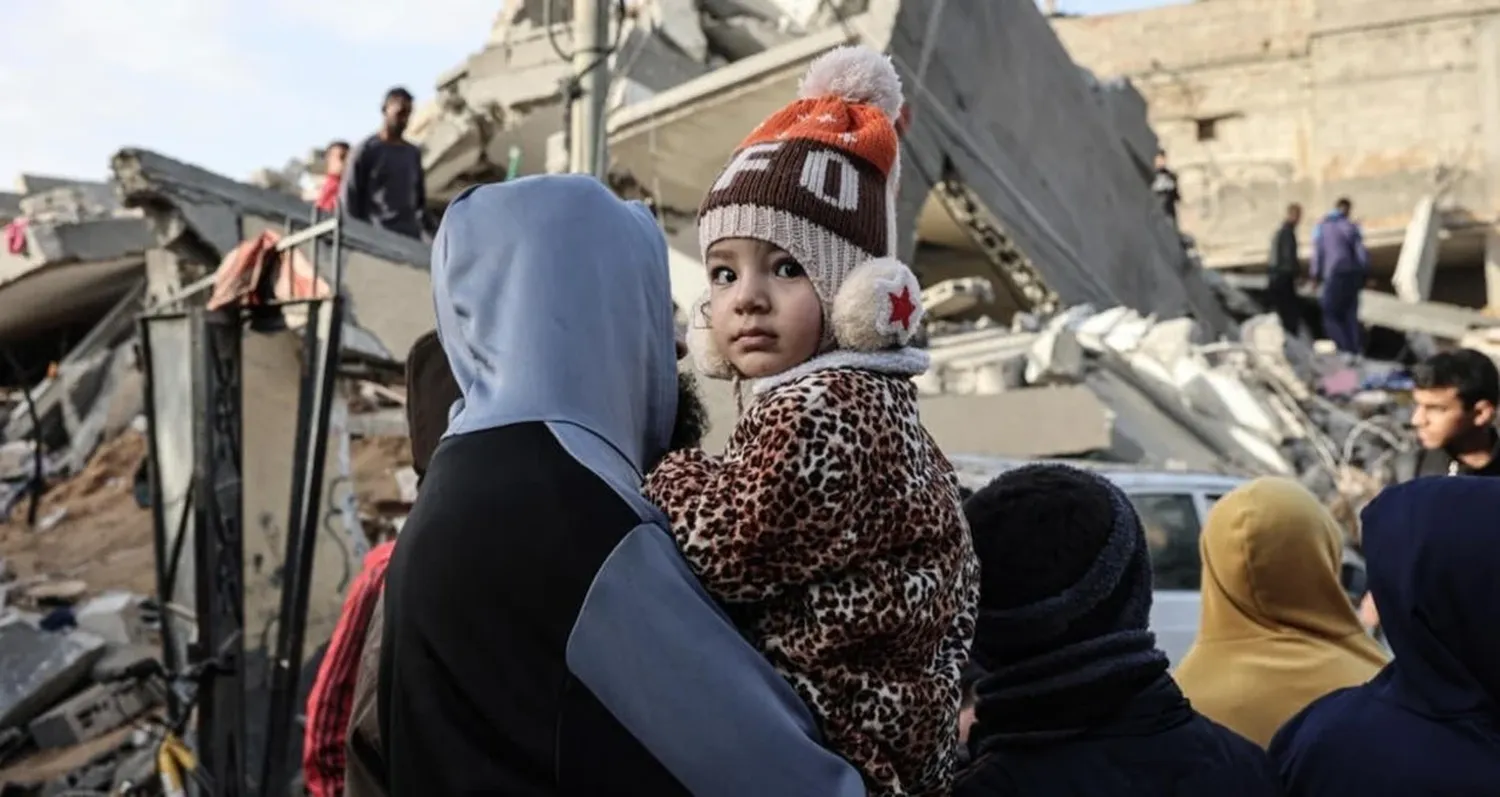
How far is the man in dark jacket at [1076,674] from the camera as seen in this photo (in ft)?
6.34

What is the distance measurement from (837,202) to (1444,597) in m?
1.13

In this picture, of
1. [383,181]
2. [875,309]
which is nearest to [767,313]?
[875,309]

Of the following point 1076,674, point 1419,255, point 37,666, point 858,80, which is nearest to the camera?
point 858,80

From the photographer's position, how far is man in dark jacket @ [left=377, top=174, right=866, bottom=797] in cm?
136

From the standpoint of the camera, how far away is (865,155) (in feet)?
5.71

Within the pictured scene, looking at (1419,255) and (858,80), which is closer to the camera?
(858,80)

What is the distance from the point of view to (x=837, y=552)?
146 cm

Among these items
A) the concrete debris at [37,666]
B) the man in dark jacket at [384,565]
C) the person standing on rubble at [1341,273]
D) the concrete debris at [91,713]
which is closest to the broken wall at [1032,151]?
the person standing on rubble at [1341,273]

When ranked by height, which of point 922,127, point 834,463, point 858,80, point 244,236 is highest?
point 922,127

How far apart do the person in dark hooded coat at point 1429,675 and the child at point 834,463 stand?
31.9 inches

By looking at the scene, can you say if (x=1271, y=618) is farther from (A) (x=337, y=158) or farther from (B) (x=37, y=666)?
(A) (x=337, y=158)

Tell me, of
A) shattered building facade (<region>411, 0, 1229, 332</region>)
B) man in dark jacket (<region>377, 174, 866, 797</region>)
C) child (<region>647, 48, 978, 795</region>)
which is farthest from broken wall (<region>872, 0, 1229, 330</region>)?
man in dark jacket (<region>377, 174, 866, 797</region>)

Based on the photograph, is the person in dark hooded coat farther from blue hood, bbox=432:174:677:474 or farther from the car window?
the car window

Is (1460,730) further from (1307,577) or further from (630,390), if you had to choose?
(630,390)
